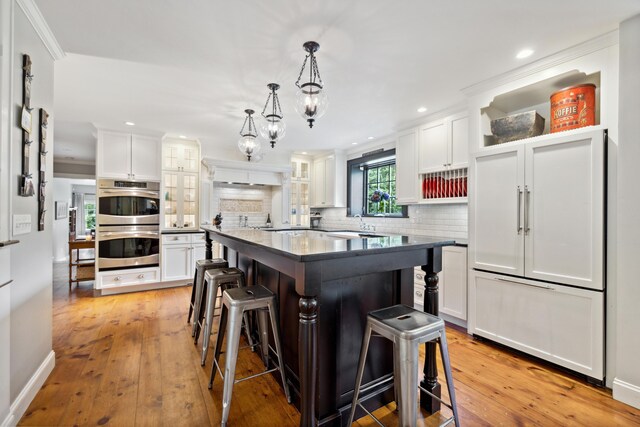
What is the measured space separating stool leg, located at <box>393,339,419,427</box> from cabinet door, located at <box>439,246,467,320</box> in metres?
2.05

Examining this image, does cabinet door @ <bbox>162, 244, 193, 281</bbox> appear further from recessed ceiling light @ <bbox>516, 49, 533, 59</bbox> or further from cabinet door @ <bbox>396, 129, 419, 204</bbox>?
recessed ceiling light @ <bbox>516, 49, 533, 59</bbox>

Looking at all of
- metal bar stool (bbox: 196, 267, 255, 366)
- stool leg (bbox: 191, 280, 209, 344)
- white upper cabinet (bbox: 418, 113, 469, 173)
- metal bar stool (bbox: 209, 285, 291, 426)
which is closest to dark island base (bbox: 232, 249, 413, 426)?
metal bar stool (bbox: 209, 285, 291, 426)

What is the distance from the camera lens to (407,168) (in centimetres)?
410

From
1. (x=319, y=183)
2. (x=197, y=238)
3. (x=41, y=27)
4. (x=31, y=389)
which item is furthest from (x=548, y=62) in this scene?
(x=197, y=238)

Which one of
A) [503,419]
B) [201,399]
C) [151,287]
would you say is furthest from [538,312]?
[151,287]

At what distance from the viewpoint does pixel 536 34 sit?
2053mm

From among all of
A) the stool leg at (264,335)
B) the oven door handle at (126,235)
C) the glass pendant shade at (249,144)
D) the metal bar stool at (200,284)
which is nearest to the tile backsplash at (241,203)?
the oven door handle at (126,235)

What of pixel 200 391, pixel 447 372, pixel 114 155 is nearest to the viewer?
pixel 447 372

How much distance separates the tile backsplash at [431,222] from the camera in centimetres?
370

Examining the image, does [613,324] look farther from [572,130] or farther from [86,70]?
[86,70]

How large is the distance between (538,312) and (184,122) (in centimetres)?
454

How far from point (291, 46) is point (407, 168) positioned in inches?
97.5

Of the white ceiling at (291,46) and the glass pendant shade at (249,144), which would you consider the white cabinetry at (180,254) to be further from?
the glass pendant shade at (249,144)

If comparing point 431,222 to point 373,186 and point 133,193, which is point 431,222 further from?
point 133,193
